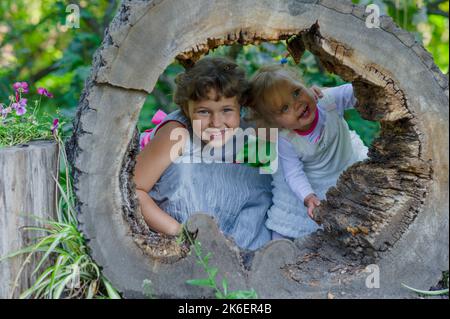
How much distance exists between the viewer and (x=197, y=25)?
2375 millimetres

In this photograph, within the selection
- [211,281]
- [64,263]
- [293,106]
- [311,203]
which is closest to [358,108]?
[293,106]

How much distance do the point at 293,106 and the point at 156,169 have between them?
0.74 metres

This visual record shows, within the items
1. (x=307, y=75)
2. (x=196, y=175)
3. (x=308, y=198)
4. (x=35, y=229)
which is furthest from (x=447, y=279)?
(x=307, y=75)

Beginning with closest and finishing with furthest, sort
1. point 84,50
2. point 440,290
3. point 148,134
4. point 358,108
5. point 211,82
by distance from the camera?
point 440,290 < point 358,108 < point 211,82 < point 148,134 < point 84,50

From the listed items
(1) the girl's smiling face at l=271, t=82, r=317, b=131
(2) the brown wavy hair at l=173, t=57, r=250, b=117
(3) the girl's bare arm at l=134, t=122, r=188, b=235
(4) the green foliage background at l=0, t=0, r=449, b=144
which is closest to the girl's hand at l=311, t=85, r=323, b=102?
(1) the girl's smiling face at l=271, t=82, r=317, b=131

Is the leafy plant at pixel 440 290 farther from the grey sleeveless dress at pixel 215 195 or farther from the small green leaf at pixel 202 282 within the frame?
the grey sleeveless dress at pixel 215 195

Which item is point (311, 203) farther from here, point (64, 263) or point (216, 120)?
point (64, 263)

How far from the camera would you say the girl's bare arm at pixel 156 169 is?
2.96 m

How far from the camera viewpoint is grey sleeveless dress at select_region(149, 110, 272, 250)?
3.17 metres

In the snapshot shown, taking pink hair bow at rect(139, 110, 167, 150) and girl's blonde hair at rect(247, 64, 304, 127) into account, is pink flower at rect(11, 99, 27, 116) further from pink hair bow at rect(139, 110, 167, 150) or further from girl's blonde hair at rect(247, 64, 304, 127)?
girl's blonde hair at rect(247, 64, 304, 127)

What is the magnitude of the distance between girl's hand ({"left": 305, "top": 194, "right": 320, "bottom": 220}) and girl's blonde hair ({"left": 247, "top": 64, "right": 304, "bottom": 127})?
0.41m

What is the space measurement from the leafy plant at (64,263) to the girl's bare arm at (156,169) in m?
0.46

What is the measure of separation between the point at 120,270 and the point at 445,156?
1.37 m

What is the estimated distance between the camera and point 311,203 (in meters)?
3.11
